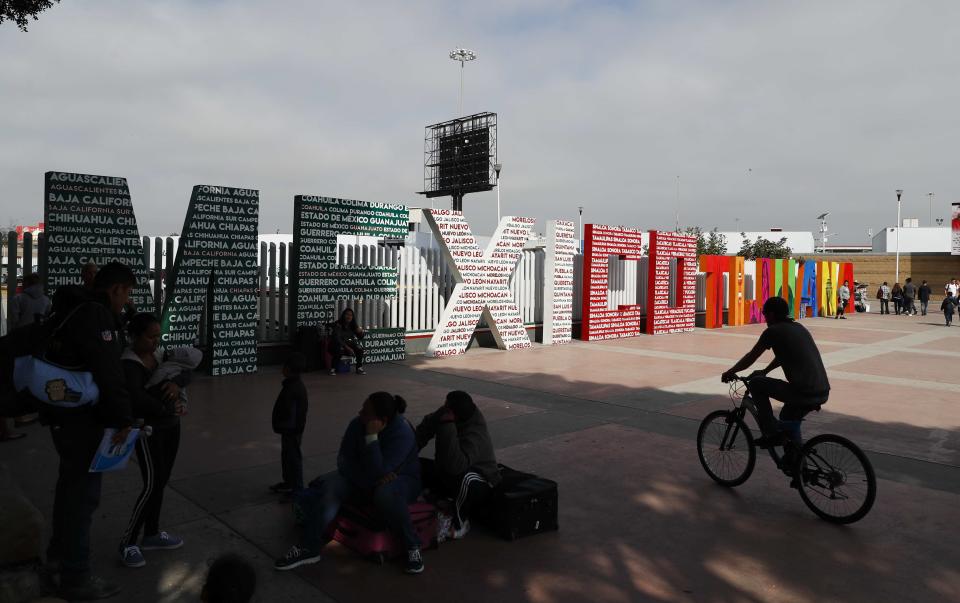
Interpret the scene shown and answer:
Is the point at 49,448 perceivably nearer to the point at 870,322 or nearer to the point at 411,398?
the point at 411,398

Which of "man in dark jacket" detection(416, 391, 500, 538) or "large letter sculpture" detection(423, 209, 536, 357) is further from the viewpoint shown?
"large letter sculpture" detection(423, 209, 536, 357)

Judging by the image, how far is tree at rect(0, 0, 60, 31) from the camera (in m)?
9.37

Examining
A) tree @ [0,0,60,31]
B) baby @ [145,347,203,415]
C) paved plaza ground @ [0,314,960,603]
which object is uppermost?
tree @ [0,0,60,31]

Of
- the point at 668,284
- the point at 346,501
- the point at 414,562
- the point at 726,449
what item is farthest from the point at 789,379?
the point at 668,284

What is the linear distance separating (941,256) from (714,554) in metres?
51.4

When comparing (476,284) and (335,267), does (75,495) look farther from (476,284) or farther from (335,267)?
(476,284)

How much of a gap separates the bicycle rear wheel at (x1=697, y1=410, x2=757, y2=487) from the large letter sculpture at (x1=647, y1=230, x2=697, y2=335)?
14073mm

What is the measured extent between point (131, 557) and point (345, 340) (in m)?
7.80

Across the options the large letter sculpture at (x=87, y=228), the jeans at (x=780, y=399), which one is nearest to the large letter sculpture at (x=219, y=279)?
the large letter sculpture at (x=87, y=228)

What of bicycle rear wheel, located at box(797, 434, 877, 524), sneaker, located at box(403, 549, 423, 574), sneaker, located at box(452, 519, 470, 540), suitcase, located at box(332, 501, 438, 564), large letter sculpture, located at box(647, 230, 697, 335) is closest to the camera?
sneaker, located at box(403, 549, 423, 574)

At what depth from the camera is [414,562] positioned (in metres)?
A: 4.30

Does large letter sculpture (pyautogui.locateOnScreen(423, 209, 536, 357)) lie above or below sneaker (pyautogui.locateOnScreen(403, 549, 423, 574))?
above

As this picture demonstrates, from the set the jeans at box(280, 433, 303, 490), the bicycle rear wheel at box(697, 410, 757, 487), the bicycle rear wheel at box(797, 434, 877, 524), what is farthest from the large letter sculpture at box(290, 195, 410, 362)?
the bicycle rear wheel at box(797, 434, 877, 524)

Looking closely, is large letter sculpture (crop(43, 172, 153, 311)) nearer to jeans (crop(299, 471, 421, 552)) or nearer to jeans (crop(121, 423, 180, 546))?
jeans (crop(121, 423, 180, 546))
